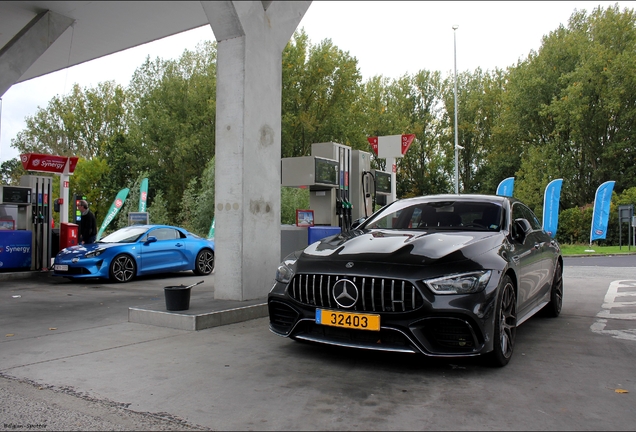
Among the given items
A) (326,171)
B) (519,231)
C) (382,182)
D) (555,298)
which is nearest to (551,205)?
(382,182)

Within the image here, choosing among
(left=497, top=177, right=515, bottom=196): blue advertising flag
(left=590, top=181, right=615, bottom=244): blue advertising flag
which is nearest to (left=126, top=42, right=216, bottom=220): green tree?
(left=497, top=177, right=515, bottom=196): blue advertising flag

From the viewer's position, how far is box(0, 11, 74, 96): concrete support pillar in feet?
44.3

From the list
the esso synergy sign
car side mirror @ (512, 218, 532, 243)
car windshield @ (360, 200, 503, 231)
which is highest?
the esso synergy sign

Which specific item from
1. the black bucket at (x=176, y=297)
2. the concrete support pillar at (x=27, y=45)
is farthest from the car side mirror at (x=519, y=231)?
the concrete support pillar at (x=27, y=45)

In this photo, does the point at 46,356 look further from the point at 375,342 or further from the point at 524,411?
the point at 524,411

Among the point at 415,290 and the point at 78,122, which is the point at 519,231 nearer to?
the point at 415,290

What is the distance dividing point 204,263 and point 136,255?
192 centimetres

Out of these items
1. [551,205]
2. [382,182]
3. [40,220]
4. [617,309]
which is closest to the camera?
[617,309]

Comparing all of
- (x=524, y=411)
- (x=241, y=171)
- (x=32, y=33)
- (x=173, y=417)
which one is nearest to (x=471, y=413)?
(x=524, y=411)

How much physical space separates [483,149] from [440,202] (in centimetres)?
4610

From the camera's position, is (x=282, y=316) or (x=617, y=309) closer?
(x=282, y=316)

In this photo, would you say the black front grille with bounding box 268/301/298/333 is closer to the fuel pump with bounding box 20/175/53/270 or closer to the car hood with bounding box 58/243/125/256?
the car hood with bounding box 58/243/125/256

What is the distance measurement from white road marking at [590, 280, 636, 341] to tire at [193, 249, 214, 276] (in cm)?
873

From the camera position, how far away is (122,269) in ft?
38.3
